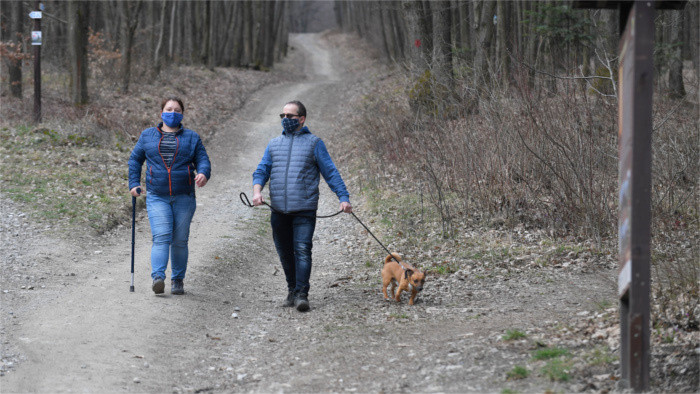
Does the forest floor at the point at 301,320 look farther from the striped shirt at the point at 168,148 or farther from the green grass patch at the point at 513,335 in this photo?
the striped shirt at the point at 168,148

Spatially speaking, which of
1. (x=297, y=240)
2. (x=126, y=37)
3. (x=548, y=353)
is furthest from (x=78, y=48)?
(x=548, y=353)

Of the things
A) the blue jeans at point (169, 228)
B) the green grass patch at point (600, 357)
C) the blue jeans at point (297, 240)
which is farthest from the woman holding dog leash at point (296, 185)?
the green grass patch at point (600, 357)

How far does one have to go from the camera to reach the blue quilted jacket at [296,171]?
272 inches

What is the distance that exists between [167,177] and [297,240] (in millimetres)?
1597

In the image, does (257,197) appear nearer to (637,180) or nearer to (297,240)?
(297,240)

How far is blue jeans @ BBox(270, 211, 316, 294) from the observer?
6.99m

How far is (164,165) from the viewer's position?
7.41 metres

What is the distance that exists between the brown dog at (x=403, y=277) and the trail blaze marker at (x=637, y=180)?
280cm

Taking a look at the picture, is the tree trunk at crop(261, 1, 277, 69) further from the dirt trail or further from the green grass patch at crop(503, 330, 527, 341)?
the green grass patch at crop(503, 330, 527, 341)

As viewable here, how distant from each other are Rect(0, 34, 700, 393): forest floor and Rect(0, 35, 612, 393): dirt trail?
0.07ft

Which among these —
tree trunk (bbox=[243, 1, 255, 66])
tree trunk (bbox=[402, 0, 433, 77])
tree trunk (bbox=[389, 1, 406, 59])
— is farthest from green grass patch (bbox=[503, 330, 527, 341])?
tree trunk (bbox=[243, 1, 255, 66])

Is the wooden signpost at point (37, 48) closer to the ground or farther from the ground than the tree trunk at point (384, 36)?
closer to the ground

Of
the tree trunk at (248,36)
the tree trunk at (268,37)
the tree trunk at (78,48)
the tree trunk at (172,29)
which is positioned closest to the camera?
the tree trunk at (78,48)

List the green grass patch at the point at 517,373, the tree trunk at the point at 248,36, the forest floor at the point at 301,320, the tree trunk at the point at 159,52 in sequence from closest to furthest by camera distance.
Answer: the green grass patch at the point at 517,373, the forest floor at the point at 301,320, the tree trunk at the point at 159,52, the tree trunk at the point at 248,36
